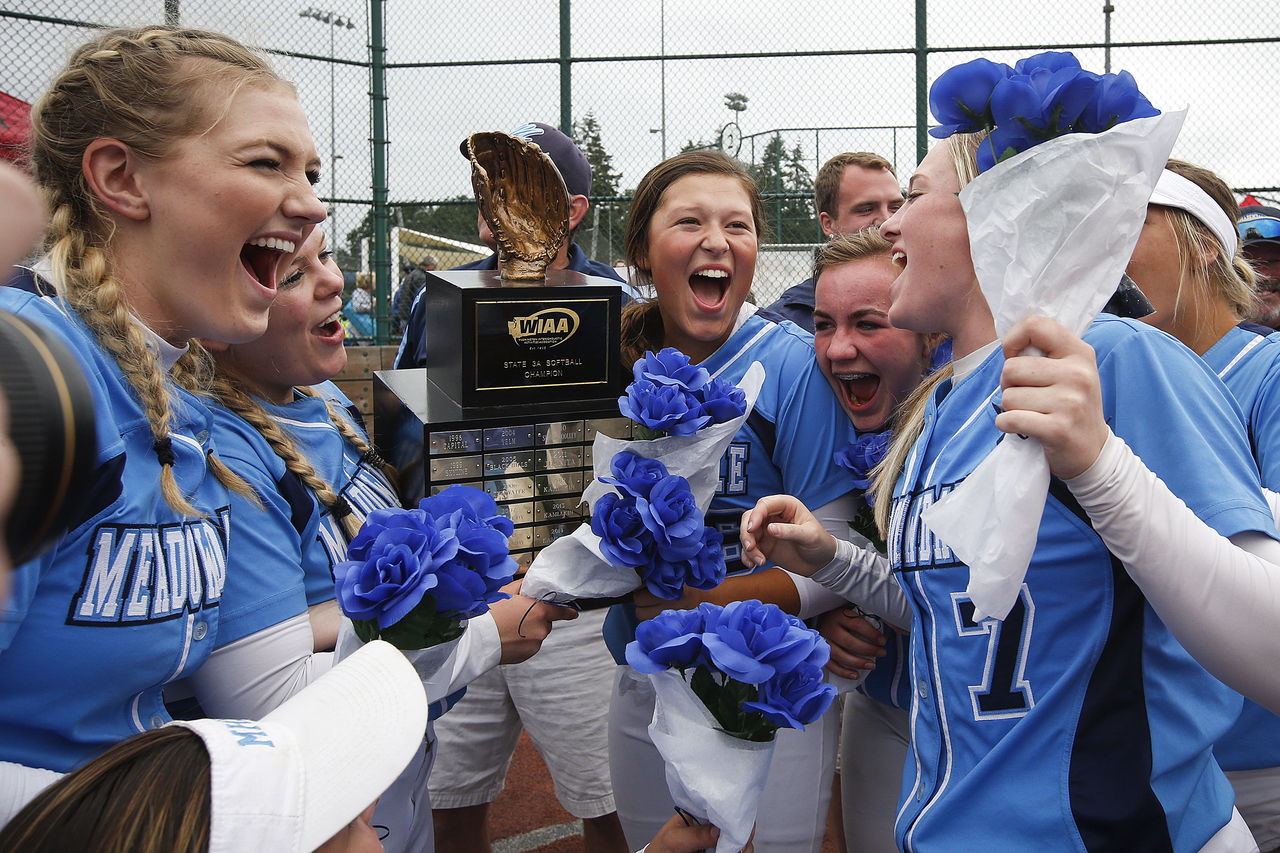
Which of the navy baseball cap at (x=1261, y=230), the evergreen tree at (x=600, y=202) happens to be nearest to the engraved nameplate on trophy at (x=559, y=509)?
the navy baseball cap at (x=1261, y=230)

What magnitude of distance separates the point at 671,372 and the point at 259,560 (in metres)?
0.87

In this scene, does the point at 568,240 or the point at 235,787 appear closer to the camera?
the point at 235,787

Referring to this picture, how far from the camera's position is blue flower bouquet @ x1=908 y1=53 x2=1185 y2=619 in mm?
1298

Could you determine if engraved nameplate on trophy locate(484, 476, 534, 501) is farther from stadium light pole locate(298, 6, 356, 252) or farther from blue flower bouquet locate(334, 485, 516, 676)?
stadium light pole locate(298, 6, 356, 252)

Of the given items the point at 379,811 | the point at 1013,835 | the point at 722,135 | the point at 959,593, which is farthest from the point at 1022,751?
the point at 722,135

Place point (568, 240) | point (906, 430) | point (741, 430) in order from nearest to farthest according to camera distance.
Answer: point (906, 430), point (741, 430), point (568, 240)

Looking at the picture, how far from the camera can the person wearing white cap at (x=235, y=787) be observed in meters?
0.93

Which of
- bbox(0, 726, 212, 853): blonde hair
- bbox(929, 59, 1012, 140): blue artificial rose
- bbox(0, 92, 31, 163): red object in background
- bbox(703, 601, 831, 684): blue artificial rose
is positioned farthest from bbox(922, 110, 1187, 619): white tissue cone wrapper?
bbox(0, 92, 31, 163): red object in background

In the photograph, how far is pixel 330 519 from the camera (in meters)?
1.94

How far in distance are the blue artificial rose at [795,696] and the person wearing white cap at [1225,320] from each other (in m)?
1.22

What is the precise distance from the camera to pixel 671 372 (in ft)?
6.46

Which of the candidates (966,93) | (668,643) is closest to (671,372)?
(668,643)

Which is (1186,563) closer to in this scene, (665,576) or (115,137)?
(665,576)

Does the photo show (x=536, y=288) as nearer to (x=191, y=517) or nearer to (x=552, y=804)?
(x=191, y=517)
